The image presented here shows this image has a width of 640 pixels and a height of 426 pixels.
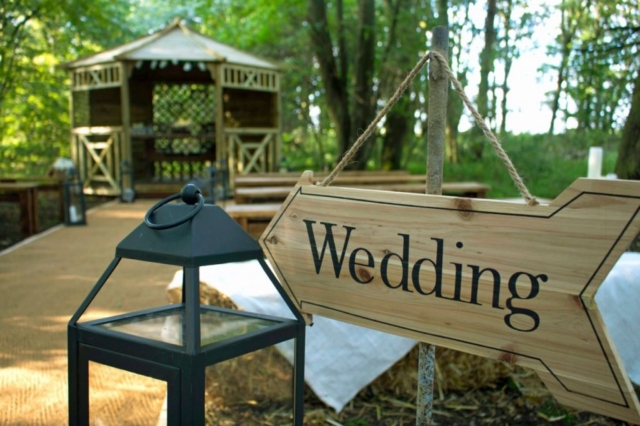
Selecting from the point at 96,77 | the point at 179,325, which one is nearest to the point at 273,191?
the point at 179,325

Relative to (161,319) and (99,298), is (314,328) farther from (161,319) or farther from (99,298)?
(99,298)

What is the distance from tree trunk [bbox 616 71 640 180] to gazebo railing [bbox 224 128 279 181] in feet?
32.3

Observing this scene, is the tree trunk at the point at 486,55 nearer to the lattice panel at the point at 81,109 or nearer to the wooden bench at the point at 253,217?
the wooden bench at the point at 253,217

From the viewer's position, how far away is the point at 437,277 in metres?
1.54

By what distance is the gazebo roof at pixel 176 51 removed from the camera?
12523mm

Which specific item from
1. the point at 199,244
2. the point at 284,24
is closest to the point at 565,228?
the point at 199,244

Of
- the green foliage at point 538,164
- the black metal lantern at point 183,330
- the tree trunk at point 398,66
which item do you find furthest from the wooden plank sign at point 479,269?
the tree trunk at point 398,66

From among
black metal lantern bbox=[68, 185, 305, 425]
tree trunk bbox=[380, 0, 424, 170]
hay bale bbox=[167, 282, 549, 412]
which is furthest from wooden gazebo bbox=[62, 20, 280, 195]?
black metal lantern bbox=[68, 185, 305, 425]

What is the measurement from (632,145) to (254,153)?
36.1 ft

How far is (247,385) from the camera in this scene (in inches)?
99.7

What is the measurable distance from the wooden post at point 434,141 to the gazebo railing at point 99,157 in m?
12.1

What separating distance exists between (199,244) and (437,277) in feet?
2.00

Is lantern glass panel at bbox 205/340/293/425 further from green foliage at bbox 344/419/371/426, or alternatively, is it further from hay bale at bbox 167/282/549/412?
green foliage at bbox 344/419/371/426

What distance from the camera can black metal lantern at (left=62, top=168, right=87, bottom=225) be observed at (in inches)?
332
